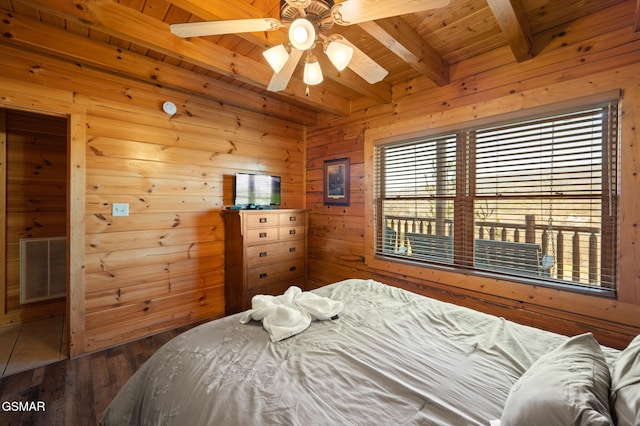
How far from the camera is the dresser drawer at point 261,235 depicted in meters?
2.96

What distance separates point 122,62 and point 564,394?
3.30 m

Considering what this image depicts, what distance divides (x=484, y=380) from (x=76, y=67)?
341cm

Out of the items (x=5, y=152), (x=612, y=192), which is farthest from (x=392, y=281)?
(x=5, y=152)

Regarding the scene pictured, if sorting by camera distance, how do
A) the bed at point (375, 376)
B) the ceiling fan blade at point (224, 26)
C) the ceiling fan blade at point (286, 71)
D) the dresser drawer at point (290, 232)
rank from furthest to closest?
the dresser drawer at point (290, 232) < the ceiling fan blade at point (286, 71) < the ceiling fan blade at point (224, 26) < the bed at point (375, 376)

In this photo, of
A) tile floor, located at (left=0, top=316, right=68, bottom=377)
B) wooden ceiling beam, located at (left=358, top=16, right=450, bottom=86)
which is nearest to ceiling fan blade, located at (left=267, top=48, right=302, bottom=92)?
wooden ceiling beam, located at (left=358, top=16, right=450, bottom=86)

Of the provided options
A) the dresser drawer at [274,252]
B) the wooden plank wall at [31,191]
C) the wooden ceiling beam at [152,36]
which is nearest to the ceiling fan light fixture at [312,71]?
the wooden ceiling beam at [152,36]

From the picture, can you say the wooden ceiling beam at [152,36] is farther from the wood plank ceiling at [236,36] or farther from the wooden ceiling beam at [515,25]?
the wooden ceiling beam at [515,25]

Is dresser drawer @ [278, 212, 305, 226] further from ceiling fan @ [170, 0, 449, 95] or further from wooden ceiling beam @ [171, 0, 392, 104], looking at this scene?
ceiling fan @ [170, 0, 449, 95]

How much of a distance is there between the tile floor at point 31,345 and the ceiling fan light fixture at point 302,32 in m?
2.99

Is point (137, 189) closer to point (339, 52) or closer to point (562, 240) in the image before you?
point (339, 52)

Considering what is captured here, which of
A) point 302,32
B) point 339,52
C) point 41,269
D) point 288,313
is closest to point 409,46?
point 339,52

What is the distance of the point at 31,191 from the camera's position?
307 cm

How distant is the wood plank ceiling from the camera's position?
1.71 m

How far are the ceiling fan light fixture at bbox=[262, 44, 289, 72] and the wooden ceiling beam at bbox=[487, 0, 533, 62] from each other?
117cm
